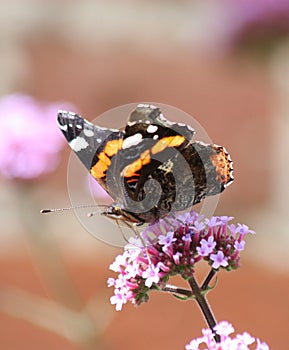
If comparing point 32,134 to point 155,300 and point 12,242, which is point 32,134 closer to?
point 12,242

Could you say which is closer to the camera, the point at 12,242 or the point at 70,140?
the point at 70,140

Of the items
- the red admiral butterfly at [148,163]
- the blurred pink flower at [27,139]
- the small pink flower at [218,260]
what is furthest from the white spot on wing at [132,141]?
the blurred pink flower at [27,139]

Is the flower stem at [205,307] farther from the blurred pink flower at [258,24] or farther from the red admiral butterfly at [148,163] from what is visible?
the blurred pink flower at [258,24]

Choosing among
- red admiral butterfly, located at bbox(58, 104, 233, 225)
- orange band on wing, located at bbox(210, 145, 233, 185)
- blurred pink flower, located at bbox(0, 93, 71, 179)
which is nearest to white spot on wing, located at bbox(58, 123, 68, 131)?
red admiral butterfly, located at bbox(58, 104, 233, 225)

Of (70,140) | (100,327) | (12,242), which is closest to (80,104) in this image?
(12,242)

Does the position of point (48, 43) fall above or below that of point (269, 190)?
above

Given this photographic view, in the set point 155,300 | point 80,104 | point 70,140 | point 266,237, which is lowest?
point 155,300
